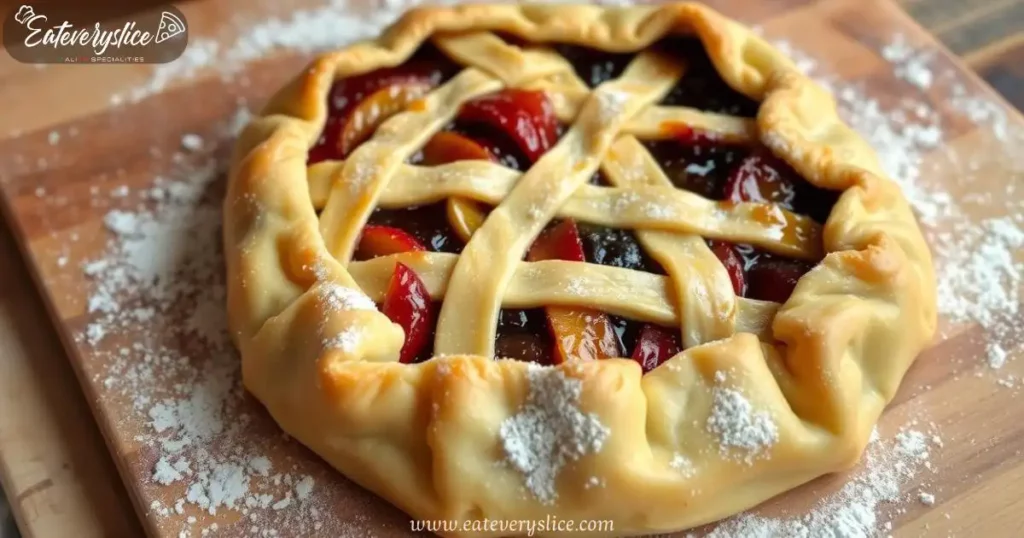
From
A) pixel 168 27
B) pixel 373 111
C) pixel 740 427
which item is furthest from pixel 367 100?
pixel 740 427

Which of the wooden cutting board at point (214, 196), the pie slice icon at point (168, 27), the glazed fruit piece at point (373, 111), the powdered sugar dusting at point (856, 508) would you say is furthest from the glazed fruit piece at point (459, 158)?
the pie slice icon at point (168, 27)

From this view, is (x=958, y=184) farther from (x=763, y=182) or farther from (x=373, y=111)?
(x=373, y=111)

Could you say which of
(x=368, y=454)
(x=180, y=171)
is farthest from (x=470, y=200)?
(x=180, y=171)

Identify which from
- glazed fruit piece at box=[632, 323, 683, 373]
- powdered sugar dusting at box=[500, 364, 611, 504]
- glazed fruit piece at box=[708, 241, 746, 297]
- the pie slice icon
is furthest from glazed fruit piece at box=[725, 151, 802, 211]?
the pie slice icon

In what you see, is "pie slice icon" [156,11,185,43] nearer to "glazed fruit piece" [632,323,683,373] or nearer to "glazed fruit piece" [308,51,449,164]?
"glazed fruit piece" [308,51,449,164]

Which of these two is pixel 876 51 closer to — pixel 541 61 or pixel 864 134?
pixel 864 134

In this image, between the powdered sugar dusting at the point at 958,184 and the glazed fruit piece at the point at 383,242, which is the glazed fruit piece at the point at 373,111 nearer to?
the glazed fruit piece at the point at 383,242

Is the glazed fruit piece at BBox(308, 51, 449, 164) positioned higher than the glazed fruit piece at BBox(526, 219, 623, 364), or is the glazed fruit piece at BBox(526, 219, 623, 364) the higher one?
the glazed fruit piece at BBox(308, 51, 449, 164)
